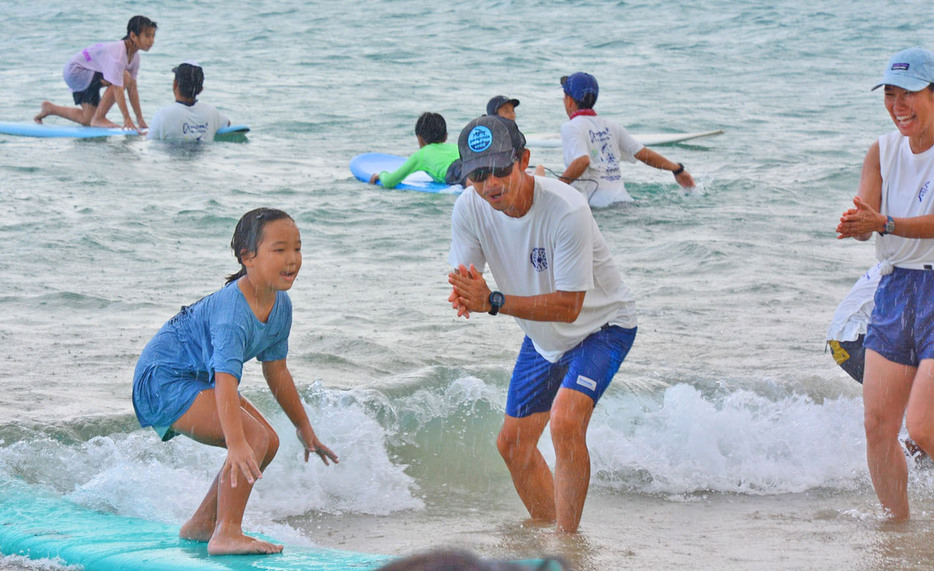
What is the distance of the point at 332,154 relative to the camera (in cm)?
1486

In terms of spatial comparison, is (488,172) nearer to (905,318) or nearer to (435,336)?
(905,318)

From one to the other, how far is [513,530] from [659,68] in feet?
68.2

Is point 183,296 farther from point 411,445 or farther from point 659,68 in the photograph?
point 659,68

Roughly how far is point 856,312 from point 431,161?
747 cm

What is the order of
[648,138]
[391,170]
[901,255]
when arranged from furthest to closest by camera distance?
[648,138] < [391,170] < [901,255]

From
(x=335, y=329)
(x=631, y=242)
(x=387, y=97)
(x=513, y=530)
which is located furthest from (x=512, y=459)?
(x=387, y=97)

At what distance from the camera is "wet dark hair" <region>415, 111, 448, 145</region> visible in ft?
35.2

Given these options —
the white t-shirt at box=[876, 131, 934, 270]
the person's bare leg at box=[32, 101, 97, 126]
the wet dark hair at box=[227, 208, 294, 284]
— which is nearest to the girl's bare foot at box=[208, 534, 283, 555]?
the wet dark hair at box=[227, 208, 294, 284]

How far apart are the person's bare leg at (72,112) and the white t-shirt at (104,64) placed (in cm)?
63

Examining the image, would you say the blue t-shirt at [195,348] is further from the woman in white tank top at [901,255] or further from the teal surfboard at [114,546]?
the woman in white tank top at [901,255]

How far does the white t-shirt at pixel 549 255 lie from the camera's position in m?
3.78

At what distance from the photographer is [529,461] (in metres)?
4.28

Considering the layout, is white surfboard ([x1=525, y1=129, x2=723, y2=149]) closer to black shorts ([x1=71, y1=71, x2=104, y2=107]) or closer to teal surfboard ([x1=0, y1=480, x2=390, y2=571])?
black shorts ([x1=71, y1=71, x2=104, y2=107])

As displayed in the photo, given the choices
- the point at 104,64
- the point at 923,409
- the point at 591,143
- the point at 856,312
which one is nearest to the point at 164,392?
the point at 923,409
